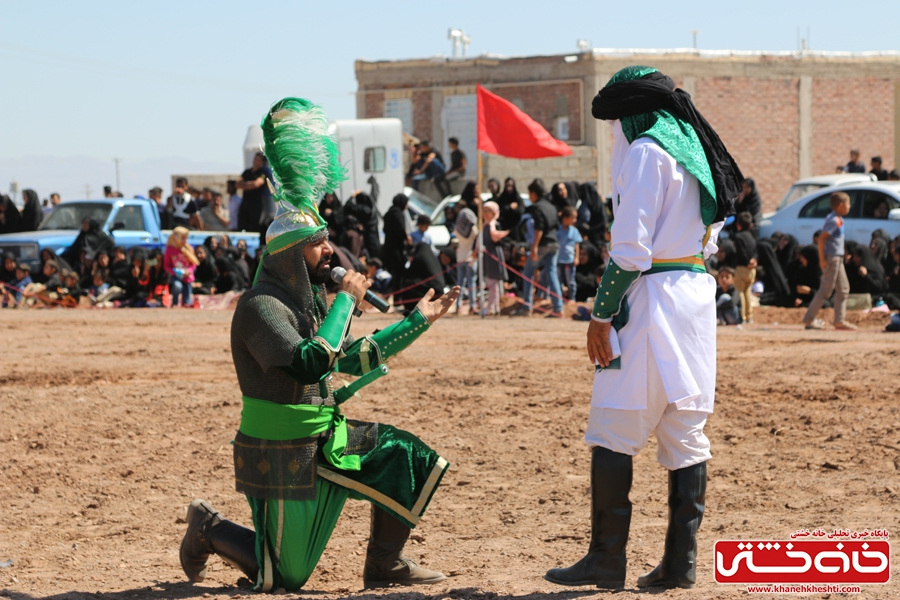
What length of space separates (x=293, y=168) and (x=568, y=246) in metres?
11.1

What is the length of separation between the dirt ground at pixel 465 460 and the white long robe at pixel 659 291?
2.62ft

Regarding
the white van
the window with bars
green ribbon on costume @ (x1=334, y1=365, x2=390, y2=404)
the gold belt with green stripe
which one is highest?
the window with bars

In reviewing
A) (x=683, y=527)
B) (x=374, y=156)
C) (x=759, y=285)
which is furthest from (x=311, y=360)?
(x=374, y=156)

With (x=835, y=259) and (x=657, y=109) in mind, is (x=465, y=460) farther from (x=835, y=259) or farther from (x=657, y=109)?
(x=835, y=259)

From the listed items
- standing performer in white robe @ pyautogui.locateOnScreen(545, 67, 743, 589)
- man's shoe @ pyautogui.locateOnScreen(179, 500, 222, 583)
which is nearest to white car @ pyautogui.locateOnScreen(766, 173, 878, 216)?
standing performer in white robe @ pyautogui.locateOnScreen(545, 67, 743, 589)

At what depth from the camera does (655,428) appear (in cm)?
429

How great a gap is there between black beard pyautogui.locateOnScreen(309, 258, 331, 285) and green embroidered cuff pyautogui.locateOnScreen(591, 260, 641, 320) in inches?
43.5

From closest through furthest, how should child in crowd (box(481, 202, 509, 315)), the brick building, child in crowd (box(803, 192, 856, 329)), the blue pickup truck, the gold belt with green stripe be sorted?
the gold belt with green stripe
child in crowd (box(803, 192, 856, 329))
child in crowd (box(481, 202, 509, 315))
the blue pickup truck
the brick building

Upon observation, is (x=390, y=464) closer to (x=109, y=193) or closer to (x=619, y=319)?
(x=619, y=319)

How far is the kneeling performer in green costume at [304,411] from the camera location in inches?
173

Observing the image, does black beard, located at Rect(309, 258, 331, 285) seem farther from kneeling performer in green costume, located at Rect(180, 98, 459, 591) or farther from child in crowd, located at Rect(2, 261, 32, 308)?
child in crowd, located at Rect(2, 261, 32, 308)

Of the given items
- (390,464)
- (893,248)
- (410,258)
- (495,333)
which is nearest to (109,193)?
(410,258)

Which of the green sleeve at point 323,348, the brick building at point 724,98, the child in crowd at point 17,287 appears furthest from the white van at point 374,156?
the green sleeve at point 323,348

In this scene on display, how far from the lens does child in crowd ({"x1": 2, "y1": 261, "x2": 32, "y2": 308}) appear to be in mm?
18328
